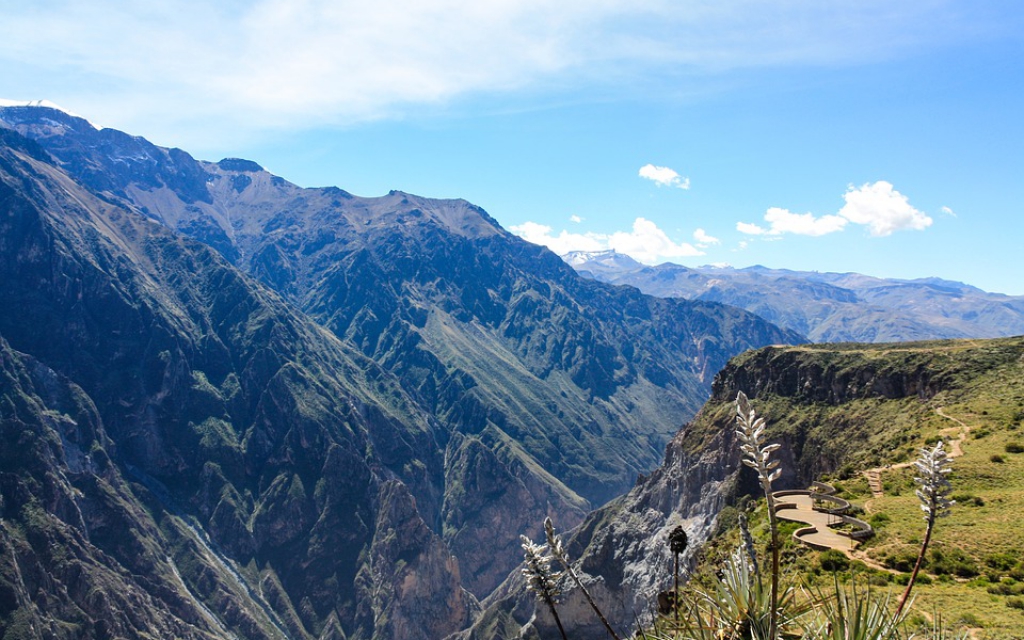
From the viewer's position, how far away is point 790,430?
115m

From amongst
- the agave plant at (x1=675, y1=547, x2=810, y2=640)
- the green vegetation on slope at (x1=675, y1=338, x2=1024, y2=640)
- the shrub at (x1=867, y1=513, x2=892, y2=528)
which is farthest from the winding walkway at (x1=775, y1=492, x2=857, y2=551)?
the agave plant at (x1=675, y1=547, x2=810, y2=640)

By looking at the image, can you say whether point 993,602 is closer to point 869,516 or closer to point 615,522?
point 869,516

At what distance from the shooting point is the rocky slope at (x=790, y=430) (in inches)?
3691

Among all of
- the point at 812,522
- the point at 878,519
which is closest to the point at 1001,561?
the point at 878,519

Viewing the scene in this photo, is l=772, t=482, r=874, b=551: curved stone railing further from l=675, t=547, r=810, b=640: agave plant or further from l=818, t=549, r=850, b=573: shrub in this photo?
l=675, t=547, r=810, b=640: agave plant

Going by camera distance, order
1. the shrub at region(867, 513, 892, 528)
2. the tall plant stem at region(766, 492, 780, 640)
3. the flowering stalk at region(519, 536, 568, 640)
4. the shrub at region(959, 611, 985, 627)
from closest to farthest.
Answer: the tall plant stem at region(766, 492, 780, 640)
the flowering stalk at region(519, 536, 568, 640)
the shrub at region(959, 611, 985, 627)
the shrub at region(867, 513, 892, 528)

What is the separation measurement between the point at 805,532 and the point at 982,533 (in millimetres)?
12394

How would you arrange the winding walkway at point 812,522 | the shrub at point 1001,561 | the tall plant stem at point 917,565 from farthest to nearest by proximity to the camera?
the winding walkway at point 812,522, the shrub at point 1001,561, the tall plant stem at point 917,565

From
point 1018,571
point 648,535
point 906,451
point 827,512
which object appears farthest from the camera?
point 648,535

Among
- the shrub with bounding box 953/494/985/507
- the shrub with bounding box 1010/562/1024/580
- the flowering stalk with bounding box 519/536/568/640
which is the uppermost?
the flowering stalk with bounding box 519/536/568/640

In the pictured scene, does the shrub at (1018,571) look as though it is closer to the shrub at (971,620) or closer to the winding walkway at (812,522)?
the winding walkway at (812,522)

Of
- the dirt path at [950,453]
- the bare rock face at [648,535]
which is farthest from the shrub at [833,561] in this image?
the bare rock face at [648,535]

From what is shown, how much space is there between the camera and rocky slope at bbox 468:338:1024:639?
93750 millimetres

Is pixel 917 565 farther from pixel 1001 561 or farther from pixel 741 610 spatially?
pixel 1001 561
